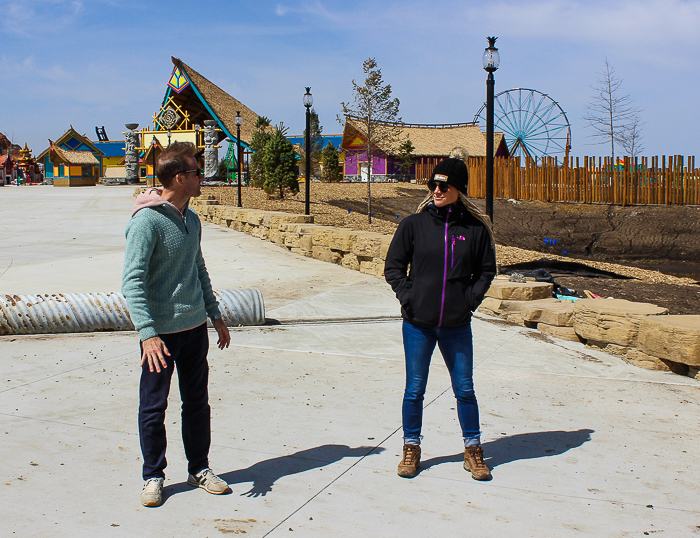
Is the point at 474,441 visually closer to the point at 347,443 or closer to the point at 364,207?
the point at 347,443

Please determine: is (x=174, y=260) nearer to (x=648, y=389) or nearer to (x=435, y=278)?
(x=435, y=278)

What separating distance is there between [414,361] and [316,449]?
0.81m

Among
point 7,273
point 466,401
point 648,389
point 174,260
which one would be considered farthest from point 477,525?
point 7,273

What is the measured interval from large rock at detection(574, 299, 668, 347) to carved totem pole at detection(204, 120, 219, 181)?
39.4m

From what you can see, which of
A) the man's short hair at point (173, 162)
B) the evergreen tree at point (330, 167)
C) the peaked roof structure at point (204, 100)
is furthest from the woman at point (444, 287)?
the peaked roof structure at point (204, 100)

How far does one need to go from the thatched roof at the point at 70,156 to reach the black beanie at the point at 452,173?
5435 cm

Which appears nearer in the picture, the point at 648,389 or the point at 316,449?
the point at 316,449

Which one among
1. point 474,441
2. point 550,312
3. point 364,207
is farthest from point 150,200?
point 364,207

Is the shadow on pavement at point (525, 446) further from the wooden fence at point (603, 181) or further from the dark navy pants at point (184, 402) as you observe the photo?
the wooden fence at point (603, 181)

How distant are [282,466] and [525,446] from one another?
1.48m

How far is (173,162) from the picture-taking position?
3.01 m

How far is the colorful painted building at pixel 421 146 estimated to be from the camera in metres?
46.1

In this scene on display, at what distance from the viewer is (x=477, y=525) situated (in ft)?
9.47

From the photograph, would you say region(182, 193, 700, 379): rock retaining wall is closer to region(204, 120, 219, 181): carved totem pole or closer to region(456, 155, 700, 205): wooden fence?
region(456, 155, 700, 205): wooden fence
